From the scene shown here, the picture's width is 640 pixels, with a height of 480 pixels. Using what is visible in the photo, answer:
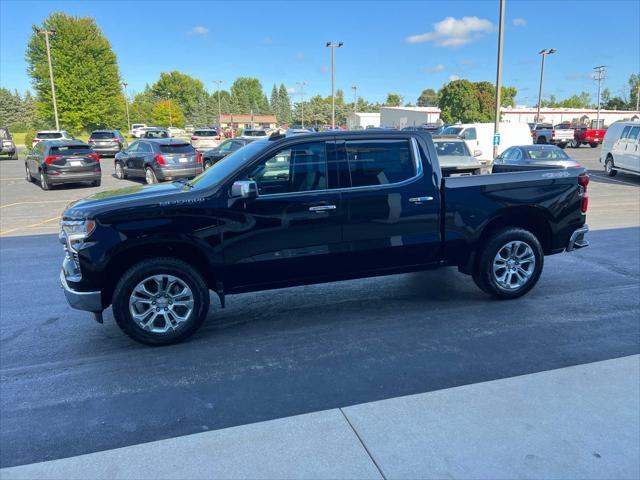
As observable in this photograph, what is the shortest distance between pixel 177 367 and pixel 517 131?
25286 millimetres

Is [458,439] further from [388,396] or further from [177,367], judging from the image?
[177,367]

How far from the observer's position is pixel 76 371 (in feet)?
13.8

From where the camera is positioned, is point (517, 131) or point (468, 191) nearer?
point (468, 191)

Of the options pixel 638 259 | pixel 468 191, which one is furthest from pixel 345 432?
pixel 638 259

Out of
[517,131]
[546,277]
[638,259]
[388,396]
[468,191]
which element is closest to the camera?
[388,396]

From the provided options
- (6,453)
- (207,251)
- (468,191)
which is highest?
(468,191)

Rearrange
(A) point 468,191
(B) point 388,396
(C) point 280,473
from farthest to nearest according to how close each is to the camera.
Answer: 1. (A) point 468,191
2. (B) point 388,396
3. (C) point 280,473

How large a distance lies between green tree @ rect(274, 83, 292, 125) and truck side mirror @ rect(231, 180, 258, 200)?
6386 inches

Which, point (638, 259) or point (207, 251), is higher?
point (207, 251)

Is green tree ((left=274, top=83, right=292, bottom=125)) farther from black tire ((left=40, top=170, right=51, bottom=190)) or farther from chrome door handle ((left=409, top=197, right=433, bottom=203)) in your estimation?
chrome door handle ((left=409, top=197, right=433, bottom=203))

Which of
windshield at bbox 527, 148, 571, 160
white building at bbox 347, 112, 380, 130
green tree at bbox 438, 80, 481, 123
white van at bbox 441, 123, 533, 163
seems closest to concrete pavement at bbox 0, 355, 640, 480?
windshield at bbox 527, 148, 571, 160

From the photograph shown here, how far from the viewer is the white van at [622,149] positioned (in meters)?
18.0

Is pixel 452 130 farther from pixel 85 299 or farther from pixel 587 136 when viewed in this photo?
pixel 85 299

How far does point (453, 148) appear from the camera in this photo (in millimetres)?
15461
